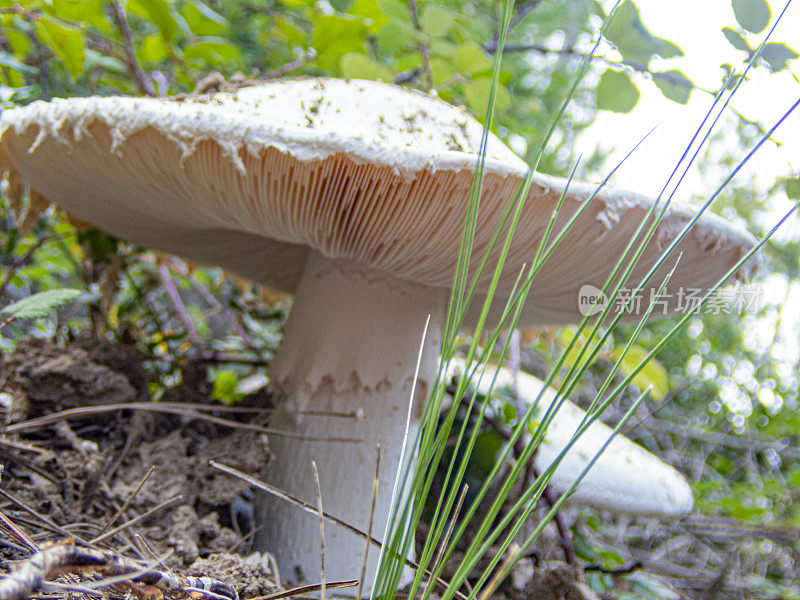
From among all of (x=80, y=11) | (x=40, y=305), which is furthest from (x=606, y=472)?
(x=80, y=11)

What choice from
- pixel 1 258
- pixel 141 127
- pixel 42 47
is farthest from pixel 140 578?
pixel 42 47

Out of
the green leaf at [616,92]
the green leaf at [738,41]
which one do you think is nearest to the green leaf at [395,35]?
the green leaf at [616,92]

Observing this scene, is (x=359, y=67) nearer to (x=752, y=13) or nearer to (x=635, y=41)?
(x=635, y=41)

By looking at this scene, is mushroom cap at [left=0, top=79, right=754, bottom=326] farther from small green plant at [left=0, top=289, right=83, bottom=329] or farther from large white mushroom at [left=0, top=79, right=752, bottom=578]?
small green plant at [left=0, top=289, right=83, bottom=329]

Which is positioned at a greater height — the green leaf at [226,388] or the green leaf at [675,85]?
the green leaf at [675,85]

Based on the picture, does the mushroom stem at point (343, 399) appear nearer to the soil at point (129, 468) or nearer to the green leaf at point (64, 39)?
the soil at point (129, 468)
